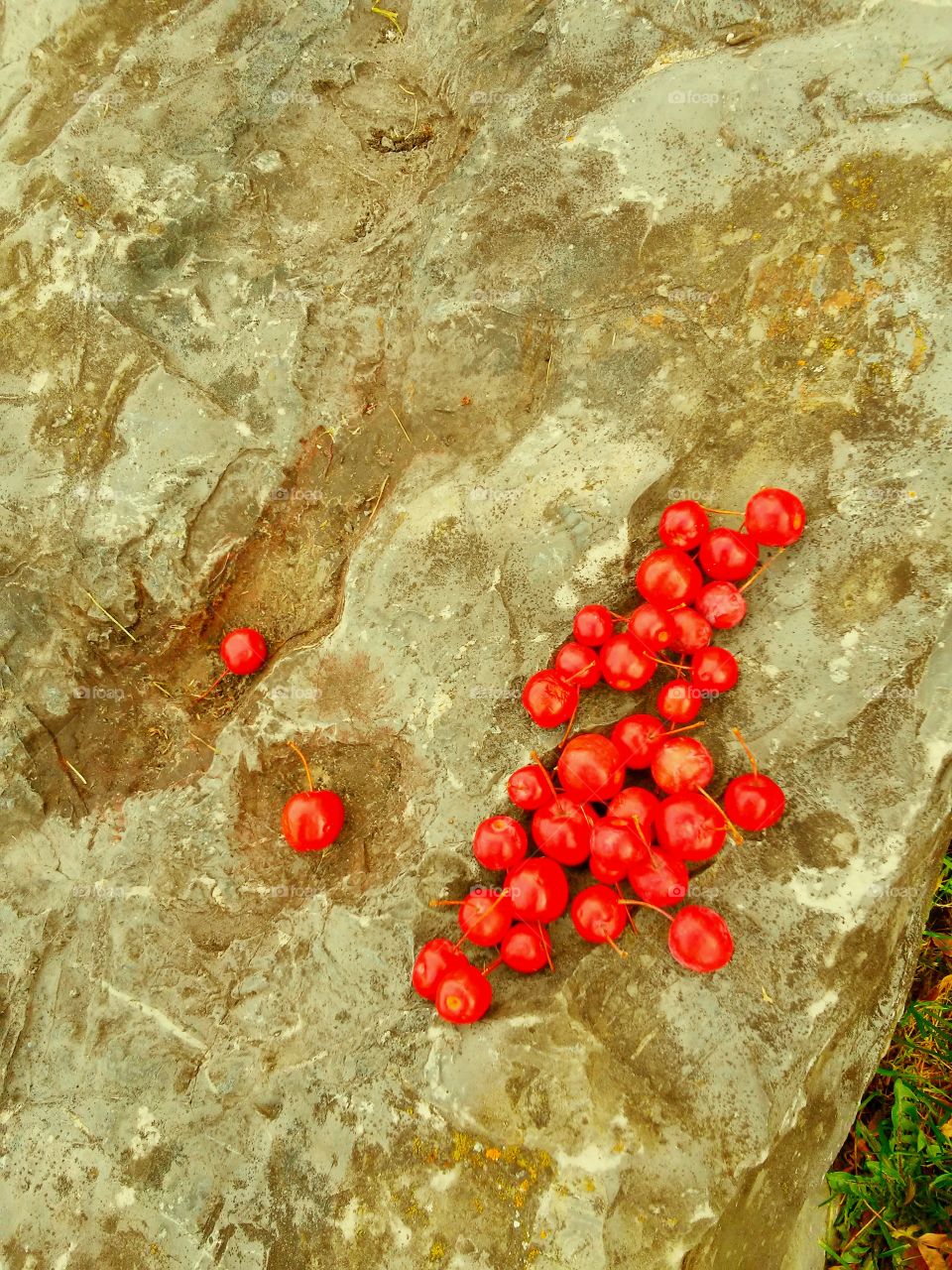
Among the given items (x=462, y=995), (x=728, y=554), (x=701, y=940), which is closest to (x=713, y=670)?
(x=728, y=554)

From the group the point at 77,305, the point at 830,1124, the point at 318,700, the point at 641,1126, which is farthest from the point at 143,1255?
the point at 77,305

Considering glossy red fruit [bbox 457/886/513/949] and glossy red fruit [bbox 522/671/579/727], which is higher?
glossy red fruit [bbox 522/671/579/727]

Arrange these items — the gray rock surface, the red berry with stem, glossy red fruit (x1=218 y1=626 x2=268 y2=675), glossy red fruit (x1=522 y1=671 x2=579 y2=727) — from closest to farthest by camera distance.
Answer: the gray rock surface
glossy red fruit (x1=522 y1=671 x2=579 y2=727)
the red berry with stem
glossy red fruit (x1=218 y1=626 x2=268 y2=675)

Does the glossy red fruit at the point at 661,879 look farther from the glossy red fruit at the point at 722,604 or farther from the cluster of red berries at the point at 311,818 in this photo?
the cluster of red berries at the point at 311,818

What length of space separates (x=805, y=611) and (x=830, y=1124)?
1.79 m

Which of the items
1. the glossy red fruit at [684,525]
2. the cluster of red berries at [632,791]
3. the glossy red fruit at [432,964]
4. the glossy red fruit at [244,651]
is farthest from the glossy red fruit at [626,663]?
the glossy red fruit at [244,651]

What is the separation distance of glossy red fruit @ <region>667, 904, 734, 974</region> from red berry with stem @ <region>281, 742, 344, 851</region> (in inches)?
52.0

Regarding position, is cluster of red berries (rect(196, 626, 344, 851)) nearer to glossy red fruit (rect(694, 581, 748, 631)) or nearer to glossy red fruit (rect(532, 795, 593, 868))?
glossy red fruit (rect(532, 795, 593, 868))

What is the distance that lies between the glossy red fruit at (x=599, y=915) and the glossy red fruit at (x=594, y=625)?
875 millimetres

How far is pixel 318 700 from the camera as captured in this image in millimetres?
3359

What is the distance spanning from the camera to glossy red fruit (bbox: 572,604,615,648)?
118 inches

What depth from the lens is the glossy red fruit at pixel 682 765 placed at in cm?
281

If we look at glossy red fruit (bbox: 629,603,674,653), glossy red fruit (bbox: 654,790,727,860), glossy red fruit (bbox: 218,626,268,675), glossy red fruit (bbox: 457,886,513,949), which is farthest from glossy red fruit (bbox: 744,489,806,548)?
glossy red fruit (bbox: 218,626,268,675)

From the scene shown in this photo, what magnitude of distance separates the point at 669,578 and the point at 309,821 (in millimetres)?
1616
